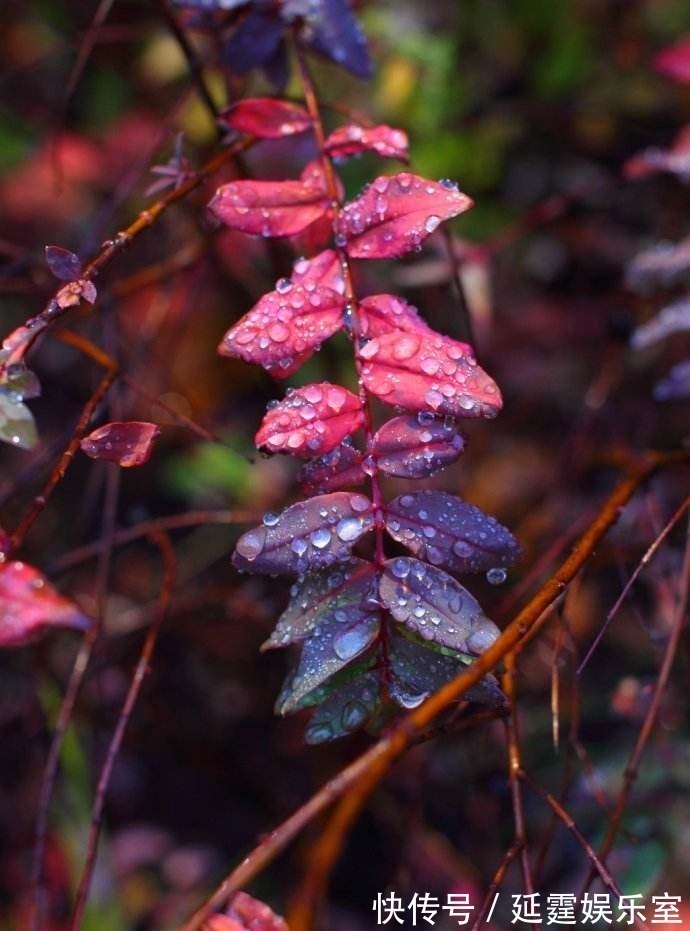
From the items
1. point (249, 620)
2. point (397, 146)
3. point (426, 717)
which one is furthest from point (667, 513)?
point (426, 717)

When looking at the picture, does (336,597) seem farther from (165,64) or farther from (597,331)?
(165,64)

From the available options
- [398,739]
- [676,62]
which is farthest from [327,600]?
[676,62]

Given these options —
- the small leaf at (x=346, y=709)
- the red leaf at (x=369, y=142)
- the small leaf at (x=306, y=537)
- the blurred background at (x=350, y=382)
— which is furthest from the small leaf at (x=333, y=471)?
the blurred background at (x=350, y=382)

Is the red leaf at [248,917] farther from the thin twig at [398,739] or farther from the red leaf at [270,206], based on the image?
the red leaf at [270,206]

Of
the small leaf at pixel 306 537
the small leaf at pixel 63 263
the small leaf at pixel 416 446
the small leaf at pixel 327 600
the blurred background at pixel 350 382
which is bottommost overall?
the blurred background at pixel 350 382

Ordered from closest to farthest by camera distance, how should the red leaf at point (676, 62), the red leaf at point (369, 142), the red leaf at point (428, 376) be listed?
1. the red leaf at point (428, 376)
2. the red leaf at point (369, 142)
3. the red leaf at point (676, 62)

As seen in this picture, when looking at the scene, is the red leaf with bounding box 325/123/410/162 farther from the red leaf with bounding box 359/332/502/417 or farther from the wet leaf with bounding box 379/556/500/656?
the wet leaf with bounding box 379/556/500/656
